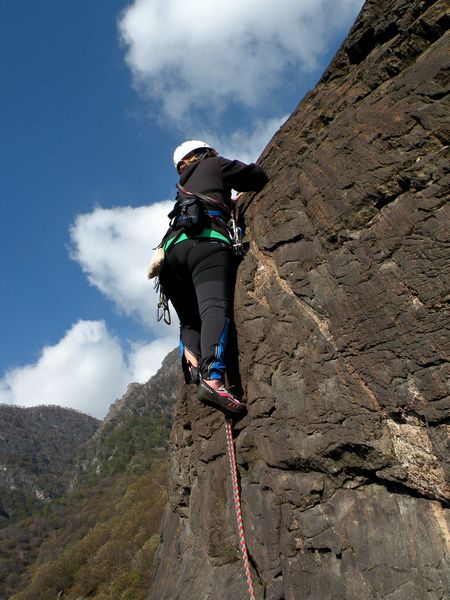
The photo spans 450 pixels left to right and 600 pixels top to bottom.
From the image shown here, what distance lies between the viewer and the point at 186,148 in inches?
224

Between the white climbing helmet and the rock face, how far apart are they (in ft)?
3.61

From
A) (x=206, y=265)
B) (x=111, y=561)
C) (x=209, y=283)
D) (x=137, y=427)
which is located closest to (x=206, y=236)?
(x=206, y=265)

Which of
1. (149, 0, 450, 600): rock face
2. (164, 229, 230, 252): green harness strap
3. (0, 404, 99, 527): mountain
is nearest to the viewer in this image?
(149, 0, 450, 600): rock face

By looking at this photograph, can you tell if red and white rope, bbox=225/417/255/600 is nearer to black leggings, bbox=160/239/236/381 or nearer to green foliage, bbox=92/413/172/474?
black leggings, bbox=160/239/236/381

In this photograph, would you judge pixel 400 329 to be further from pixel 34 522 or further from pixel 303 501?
pixel 34 522

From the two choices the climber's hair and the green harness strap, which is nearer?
the green harness strap

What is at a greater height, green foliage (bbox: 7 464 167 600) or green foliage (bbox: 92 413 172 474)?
green foliage (bbox: 92 413 172 474)

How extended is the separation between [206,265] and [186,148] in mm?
1754

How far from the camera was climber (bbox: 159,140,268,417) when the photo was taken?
457 cm

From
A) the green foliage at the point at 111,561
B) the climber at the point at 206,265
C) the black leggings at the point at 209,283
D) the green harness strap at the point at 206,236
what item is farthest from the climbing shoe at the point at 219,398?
the green foliage at the point at 111,561

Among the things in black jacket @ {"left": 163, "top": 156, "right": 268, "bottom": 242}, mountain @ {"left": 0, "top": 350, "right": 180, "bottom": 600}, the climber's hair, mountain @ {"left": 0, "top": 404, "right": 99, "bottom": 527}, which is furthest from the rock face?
mountain @ {"left": 0, "top": 404, "right": 99, "bottom": 527}

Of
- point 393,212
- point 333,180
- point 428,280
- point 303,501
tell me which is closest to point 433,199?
point 393,212

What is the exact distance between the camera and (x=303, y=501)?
4012 millimetres

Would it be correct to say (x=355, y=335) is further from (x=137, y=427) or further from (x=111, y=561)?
(x=137, y=427)
